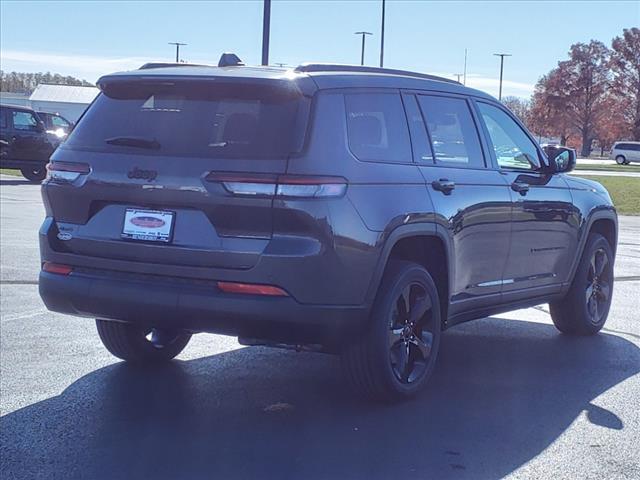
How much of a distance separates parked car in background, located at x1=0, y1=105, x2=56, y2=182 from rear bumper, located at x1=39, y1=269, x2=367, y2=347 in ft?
72.8

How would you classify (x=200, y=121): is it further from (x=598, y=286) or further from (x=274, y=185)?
(x=598, y=286)

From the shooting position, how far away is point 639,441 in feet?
17.3

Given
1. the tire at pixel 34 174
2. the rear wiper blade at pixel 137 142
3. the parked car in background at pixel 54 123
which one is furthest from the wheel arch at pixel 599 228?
the parked car in background at pixel 54 123

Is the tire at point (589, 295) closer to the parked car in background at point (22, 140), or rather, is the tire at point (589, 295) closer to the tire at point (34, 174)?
the parked car in background at point (22, 140)

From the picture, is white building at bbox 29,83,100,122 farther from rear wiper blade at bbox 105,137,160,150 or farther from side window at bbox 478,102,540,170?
rear wiper blade at bbox 105,137,160,150

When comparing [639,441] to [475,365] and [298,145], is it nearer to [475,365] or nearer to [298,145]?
[475,365]

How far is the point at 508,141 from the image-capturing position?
279 inches

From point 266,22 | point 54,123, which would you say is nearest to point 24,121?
point 54,123

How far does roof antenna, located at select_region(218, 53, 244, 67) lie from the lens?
617cm

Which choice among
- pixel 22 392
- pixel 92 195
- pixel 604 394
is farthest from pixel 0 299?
pixel 604 394

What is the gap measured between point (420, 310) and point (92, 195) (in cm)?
199

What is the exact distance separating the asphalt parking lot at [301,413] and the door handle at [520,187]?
1.21 meters

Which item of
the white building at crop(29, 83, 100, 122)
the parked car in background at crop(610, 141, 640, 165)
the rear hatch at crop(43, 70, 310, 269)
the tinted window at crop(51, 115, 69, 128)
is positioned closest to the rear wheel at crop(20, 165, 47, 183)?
the tinted window at crop(51, 115, 69, 128)

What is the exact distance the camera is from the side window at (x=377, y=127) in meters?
5.46
